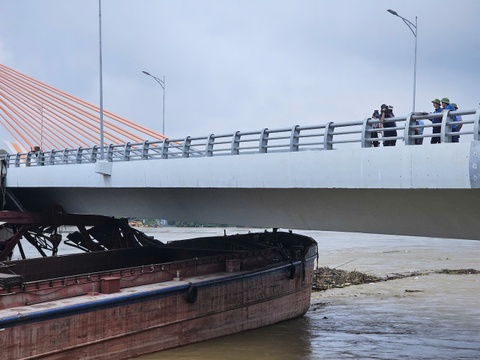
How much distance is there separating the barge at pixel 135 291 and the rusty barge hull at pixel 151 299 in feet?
0.10

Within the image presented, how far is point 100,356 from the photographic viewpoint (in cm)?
1923

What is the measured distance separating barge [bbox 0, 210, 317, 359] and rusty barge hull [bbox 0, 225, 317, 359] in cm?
3

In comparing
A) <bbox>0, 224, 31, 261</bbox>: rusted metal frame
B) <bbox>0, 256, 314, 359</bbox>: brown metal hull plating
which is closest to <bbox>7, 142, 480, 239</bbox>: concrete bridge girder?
<bbox>0, 256, 314, 359</bbox>: brown metal hull plating

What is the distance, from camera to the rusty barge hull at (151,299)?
59.2 feet

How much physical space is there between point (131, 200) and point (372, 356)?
954cm

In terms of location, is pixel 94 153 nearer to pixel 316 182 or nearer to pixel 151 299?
pixel 151 299

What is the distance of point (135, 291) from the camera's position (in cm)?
2097

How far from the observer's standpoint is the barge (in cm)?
1820

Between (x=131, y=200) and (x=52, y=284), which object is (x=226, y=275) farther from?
(x=52, y=284)

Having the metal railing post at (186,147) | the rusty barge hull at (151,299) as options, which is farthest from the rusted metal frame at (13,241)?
the metal railing post at (186,147)

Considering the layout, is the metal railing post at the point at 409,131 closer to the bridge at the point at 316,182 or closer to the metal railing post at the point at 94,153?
the bridge at the point at 316,182

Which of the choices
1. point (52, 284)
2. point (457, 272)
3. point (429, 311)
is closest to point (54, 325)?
point (52, 284)

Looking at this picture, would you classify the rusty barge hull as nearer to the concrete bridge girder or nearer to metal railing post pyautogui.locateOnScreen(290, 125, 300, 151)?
the concrete bridge girder

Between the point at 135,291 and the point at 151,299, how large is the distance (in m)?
0.53
